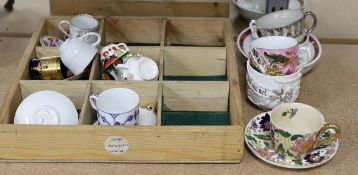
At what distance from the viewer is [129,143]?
0.89 metres

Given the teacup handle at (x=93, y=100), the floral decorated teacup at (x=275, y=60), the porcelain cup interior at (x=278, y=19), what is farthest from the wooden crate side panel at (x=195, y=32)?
the teacup handle at (x=93, y=100)

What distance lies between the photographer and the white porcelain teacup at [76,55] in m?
1.05

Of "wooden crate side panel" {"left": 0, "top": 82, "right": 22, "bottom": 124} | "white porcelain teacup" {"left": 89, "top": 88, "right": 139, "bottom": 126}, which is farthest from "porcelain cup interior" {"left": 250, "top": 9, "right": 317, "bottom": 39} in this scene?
"wooden crate side panel" {"left": 0, "top": 82, "right": 22, "bottom": 124}

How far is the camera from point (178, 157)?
0.91m

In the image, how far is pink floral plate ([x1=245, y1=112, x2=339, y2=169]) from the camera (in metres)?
0.90

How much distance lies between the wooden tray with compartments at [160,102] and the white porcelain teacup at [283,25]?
0.22 feet

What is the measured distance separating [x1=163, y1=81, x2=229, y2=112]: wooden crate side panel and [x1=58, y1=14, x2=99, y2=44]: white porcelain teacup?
0.25 m

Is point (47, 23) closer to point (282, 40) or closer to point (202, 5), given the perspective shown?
point (202, 5)

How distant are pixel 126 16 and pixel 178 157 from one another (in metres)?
0.47

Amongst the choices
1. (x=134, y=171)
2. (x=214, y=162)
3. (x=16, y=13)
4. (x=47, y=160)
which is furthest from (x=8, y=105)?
(x=16, y=13)

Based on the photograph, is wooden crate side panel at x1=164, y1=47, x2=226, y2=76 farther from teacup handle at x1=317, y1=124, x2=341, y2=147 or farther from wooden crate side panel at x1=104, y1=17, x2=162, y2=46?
teacup handle at x1=317, y1=124, x2=341, y2=147

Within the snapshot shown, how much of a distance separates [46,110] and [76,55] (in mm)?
162

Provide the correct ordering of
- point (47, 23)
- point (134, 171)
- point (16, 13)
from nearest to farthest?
point (134, 171) → point (47, 23) → point (16, 13)

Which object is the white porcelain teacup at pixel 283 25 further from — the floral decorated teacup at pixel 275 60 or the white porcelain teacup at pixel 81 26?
the white porcelain teacup at pixel 81 26
